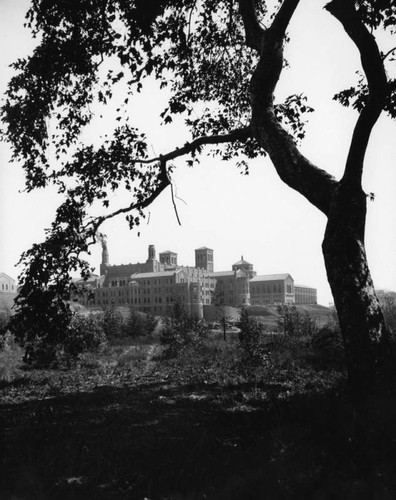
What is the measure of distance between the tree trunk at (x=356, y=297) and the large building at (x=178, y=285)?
84.5 metres

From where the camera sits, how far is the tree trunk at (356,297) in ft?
18.0

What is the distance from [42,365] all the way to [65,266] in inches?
340

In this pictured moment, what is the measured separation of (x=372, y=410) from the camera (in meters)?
4.82

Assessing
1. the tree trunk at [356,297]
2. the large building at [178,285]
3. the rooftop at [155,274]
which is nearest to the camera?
the tree trunk at [356,297]

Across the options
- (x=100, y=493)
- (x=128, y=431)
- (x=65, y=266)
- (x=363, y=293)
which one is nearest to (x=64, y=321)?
(x=65, y=266)

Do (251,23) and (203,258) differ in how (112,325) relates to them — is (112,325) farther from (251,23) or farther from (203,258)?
(203,258)

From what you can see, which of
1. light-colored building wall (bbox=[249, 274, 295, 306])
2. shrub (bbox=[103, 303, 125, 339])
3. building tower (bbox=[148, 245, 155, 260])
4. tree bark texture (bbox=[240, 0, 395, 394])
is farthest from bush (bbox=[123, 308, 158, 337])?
light-colored building wall (bbox=[249, 274, 295, 306])

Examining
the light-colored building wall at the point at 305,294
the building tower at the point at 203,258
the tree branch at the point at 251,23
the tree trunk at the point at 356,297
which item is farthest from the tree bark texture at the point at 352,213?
the light-colored building wall at the point at 305,294

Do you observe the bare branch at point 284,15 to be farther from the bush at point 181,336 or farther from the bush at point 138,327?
the bush at point 138,327

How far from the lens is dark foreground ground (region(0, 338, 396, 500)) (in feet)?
11.7

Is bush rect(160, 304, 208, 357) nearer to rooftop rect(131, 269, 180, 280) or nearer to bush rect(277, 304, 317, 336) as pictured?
bush rect(277, 304, 317, 336)

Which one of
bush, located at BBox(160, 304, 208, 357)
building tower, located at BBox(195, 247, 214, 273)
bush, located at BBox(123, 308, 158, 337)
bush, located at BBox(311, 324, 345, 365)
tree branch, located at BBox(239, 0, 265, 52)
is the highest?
building tower, located at BBox(195, 247, 214, 273)

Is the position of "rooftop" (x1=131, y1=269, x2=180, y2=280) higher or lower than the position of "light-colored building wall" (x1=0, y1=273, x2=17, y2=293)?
higher

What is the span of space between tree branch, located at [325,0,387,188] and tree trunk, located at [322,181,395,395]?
310 millimetres
